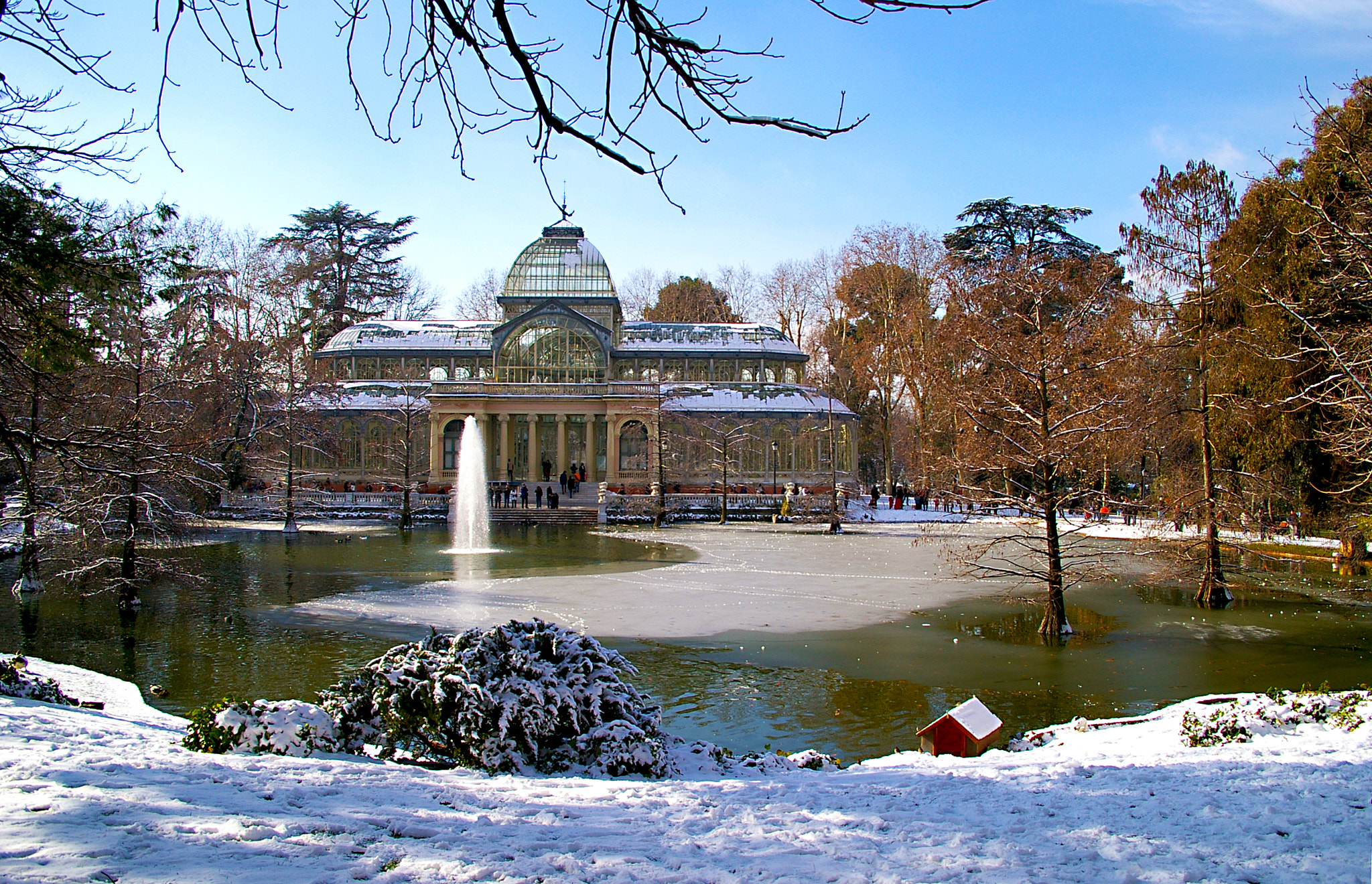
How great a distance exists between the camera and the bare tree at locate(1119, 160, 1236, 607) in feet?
47.8

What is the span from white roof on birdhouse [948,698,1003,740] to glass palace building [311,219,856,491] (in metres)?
29.7

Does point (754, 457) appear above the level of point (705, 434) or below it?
below

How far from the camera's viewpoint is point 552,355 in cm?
4369

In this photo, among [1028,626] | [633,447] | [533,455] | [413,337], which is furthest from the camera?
[413,337]

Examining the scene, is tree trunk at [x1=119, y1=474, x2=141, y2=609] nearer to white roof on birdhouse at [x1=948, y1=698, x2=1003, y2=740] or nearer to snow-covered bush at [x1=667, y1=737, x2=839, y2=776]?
snow-covered bush at [x1=667, y1=737, x2=839, y2=776]

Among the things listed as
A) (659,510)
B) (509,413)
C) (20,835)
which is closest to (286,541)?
(659,510)

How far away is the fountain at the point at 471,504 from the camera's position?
24.6m

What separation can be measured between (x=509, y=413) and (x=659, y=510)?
13.2 m

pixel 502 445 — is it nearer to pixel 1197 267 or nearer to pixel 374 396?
pixel 374 396

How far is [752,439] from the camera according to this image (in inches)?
1624

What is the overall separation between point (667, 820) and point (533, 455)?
39581mm

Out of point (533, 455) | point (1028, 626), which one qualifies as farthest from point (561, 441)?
point (1028, 626)

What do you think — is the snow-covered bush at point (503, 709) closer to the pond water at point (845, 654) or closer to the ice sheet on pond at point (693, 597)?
the pond water at point (845, 654)

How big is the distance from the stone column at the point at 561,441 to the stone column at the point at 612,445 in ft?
7.05
